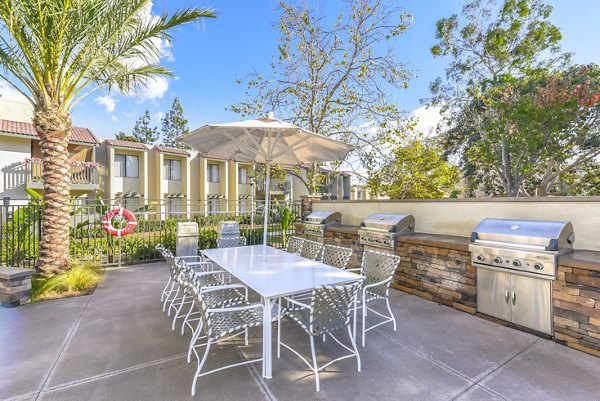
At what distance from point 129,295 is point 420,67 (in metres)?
10.3

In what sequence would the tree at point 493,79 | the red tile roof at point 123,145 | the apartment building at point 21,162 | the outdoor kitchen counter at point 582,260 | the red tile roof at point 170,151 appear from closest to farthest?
the outdoor kitchen counter at point 582,260, the tree at point 493,79, the apartment building at point 21,162, the red tile roof at point 123,145, the red tile roof at point 170,151

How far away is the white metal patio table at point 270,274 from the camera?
8.87 feet

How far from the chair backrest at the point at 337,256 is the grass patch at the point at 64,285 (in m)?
4.31

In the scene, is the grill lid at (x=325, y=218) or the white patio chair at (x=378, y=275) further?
the grill lid at (x=325, y=218)

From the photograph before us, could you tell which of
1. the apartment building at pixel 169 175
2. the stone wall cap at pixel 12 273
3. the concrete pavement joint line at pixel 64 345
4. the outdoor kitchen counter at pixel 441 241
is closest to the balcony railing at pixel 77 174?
the apartment building at pixel 169 175

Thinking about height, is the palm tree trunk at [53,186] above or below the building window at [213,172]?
below

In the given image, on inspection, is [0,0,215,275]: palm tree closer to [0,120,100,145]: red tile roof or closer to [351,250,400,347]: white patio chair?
[351,250,400,347]: white patio chair

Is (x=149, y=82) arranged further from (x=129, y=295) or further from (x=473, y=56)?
(x=473, y=56)

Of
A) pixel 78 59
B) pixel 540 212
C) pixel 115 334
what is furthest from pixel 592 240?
pixel 78 59

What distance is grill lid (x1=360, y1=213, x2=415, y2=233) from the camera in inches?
211

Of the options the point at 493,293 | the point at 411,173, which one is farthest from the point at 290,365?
the point at 411,173

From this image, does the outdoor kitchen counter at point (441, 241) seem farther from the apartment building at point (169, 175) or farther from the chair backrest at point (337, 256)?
the apartment building at point (169, 175)

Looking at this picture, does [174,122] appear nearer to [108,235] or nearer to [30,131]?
[30,131]

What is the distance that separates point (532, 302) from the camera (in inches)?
137
